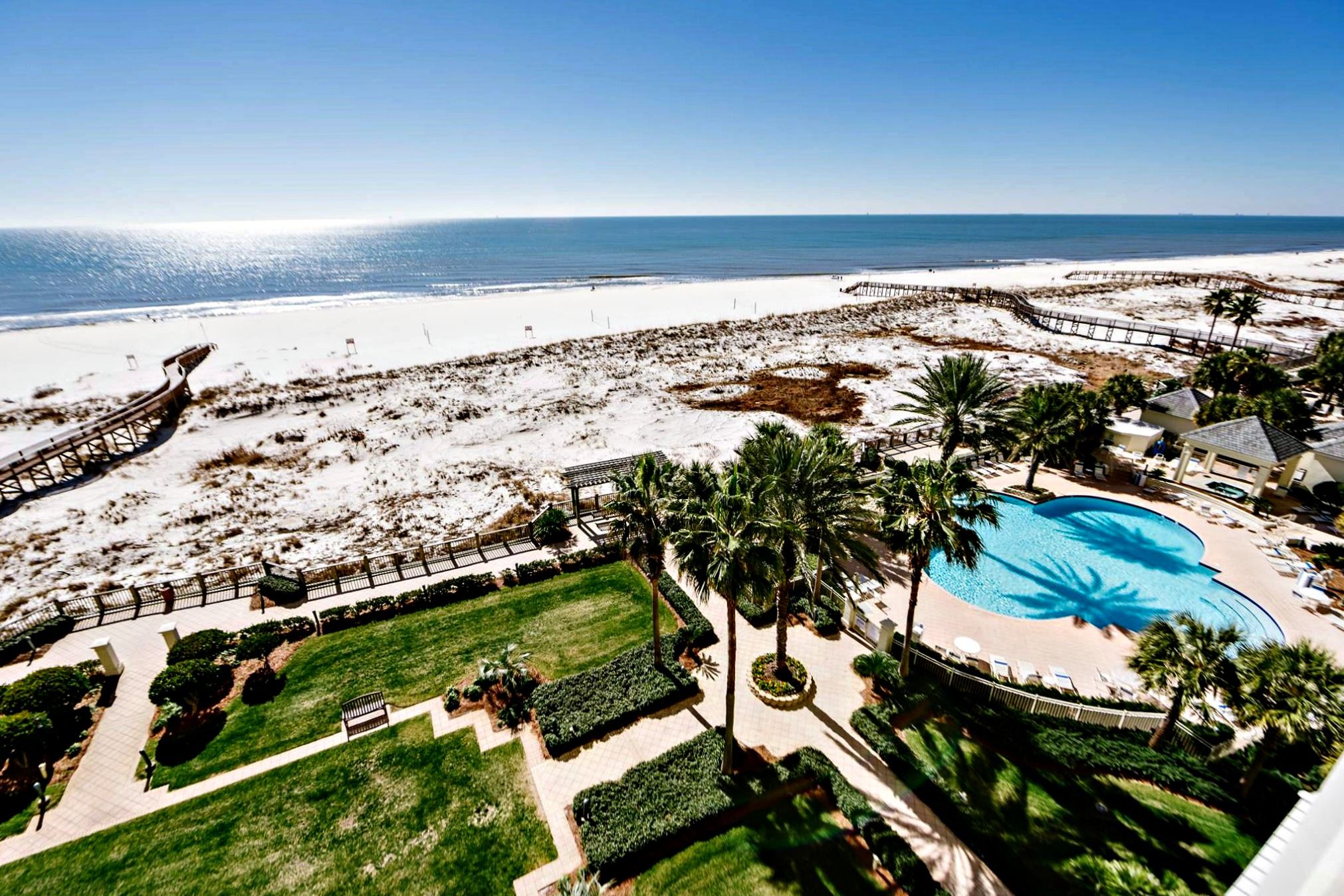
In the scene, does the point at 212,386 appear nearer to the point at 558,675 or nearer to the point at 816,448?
the point at 558,675

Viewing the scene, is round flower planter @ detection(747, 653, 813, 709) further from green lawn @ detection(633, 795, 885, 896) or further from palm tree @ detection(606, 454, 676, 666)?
palm tree @ detection(606, 454, 676, 666)

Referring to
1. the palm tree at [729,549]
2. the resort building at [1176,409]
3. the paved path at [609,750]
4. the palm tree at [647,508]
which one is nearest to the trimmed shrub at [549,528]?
the paved path at [609,750]

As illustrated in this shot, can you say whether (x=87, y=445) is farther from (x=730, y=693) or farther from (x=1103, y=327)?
(x=1103, y=327)

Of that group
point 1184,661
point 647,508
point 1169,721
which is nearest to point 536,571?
point 647,508

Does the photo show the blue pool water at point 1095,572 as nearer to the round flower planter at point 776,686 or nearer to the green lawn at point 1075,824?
the round flower planter at point 776,686

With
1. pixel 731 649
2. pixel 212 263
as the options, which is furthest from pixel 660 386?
pixel 212 263

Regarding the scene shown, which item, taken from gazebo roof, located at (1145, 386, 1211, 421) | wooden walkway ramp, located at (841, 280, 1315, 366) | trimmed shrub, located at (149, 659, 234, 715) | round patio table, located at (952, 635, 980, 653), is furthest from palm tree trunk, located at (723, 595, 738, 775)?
wooden walkway ramp, located at (841, 280, 1315, 366)
